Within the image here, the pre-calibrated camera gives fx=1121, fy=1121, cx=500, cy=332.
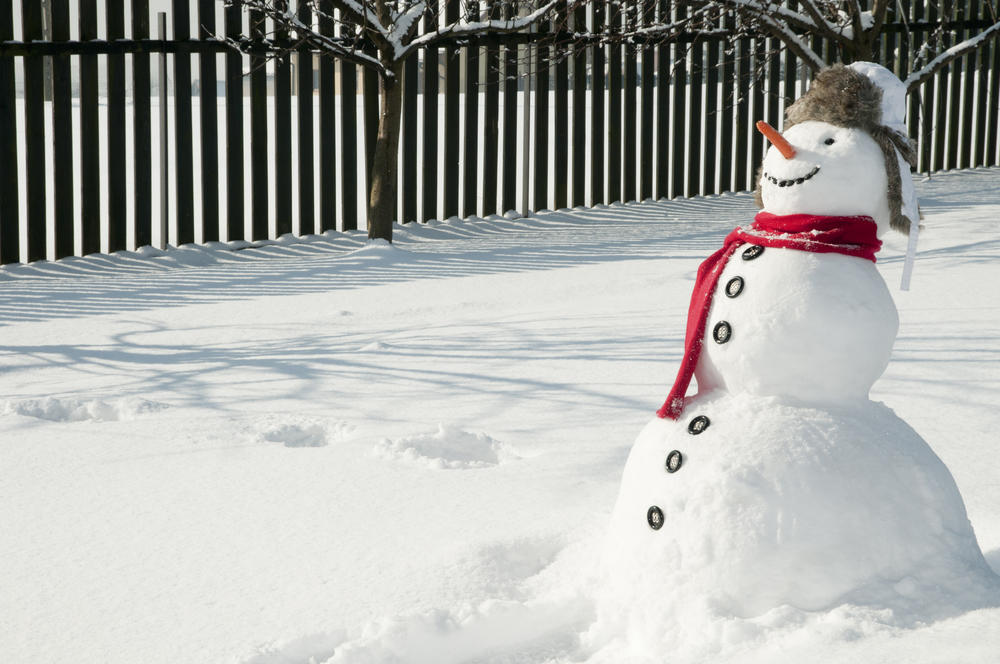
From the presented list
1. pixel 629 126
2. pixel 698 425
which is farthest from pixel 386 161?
pixel 698 425

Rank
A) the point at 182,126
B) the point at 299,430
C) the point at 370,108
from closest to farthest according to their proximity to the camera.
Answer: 1. the point at 299,430
2. the point at 182,126
3. the point at 370,108

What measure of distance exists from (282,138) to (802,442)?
625 cm

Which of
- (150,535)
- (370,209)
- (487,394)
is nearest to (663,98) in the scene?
(370,209)

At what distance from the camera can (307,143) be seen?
823 centimetres

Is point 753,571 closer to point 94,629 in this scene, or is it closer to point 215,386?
point 94,629

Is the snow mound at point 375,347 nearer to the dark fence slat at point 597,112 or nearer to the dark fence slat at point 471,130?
the dark fence slat at point 471,130

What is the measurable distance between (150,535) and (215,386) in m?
1.58

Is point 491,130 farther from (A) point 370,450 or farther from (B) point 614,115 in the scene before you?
(A) point 370,450

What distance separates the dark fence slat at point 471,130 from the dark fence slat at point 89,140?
108 inches

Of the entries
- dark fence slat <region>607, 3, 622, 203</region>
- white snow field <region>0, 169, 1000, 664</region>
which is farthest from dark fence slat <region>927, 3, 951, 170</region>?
white snow field <region>0, 169, 1000, 664</region>

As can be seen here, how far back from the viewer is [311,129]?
8258mm

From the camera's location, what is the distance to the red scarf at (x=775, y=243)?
103 inches

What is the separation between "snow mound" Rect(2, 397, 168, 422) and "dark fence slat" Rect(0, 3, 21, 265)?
119 inches

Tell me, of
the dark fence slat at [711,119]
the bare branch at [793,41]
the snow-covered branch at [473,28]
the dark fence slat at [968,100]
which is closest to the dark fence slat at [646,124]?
the dark fence slat at [711,119]
